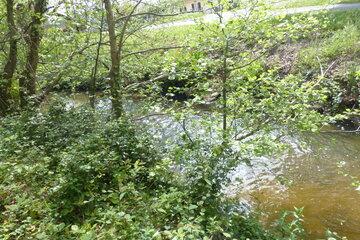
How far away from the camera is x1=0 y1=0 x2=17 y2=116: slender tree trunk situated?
9.01 m

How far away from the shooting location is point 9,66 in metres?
9.84

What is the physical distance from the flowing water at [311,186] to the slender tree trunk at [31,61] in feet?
9.24

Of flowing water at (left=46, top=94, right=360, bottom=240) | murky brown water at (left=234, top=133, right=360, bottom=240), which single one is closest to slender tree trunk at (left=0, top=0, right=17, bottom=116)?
flowing water at (left=46, top=94, right=360, bottom=240)

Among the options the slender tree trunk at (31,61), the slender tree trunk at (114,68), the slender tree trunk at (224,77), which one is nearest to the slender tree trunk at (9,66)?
the slender tree trunk at (31,61)

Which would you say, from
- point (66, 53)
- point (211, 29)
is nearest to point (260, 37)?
point (211, 29)

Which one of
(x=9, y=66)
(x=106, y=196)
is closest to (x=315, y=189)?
(x=106, y=196)

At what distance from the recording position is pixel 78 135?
24.2 ft

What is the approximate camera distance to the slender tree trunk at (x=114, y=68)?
7.93 meters

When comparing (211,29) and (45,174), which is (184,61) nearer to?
(211,29)

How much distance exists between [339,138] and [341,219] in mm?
4037

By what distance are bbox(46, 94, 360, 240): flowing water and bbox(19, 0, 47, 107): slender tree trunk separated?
2.82m

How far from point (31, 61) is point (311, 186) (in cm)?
772

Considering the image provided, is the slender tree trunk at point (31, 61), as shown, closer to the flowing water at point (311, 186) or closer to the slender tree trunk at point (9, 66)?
the slender tree trunk at point (9, 66)

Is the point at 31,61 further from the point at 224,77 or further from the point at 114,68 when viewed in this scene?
the point at 224,77
